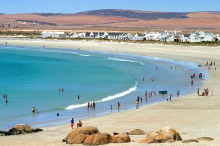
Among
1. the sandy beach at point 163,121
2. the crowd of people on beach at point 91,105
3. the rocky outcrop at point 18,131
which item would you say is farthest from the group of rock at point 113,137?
the crowd of people on beach at point 91,105

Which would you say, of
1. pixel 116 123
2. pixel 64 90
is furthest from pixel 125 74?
pixel 116 123

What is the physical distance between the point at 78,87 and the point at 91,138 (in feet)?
92.8

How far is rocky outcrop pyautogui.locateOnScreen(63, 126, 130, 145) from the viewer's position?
22.2 m

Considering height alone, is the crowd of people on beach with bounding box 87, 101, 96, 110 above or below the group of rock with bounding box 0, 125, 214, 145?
below

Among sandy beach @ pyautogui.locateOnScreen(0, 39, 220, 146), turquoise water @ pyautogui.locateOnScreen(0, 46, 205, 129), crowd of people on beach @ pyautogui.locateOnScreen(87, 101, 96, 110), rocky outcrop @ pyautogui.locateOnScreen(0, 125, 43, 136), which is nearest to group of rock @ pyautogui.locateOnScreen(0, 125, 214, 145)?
sandy beach @ pyautogui.locateOnScreen(0, 39, 220, 146)

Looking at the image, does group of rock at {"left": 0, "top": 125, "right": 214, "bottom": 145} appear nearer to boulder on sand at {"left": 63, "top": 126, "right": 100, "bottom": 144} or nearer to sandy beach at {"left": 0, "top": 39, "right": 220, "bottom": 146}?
boulder on sand at {"left": 63, "top": 126, "right": 100, "bottom": 144}

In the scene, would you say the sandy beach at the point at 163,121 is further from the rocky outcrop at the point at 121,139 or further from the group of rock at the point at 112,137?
the group of rock at the point at 112,137

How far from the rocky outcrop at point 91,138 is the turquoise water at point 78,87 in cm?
903

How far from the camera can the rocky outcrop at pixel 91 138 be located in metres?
22.2

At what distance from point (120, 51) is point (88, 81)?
53467 mm

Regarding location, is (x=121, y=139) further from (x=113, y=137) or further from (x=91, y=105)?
(x=91, y=105)

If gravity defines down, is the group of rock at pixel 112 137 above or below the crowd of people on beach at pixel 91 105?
above

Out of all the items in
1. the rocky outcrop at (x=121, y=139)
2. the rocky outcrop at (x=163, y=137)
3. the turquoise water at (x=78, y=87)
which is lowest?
the turquoise water at (x=78, y=87)

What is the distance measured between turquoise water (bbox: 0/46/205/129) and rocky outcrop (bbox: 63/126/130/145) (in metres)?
9.03
